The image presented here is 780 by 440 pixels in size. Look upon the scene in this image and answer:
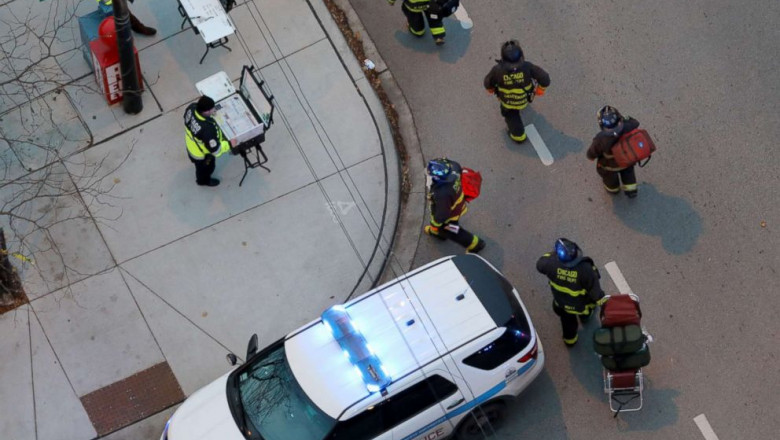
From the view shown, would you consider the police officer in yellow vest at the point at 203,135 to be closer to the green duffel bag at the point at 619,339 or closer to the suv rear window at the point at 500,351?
the suv rear window at the point at 500,351

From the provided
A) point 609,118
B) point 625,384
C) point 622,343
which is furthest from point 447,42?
point 625,384

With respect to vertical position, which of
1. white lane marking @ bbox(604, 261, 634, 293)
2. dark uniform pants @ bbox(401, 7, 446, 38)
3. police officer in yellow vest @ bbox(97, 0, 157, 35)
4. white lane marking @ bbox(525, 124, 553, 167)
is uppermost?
police officer in yellow vest @ bbox(97, 0, 157, 35)

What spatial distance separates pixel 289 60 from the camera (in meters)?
13.0

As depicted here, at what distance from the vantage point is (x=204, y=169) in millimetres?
11891

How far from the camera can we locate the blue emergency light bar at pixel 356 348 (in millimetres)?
9547

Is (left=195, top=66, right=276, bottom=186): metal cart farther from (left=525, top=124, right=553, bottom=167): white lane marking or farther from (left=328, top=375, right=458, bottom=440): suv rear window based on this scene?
(left=328, top=375, right=458, bottom=440): suv rear window

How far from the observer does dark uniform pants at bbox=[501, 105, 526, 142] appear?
1210 cm

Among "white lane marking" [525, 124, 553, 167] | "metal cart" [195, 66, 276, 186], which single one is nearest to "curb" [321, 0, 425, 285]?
"white lane marking" [525, 124, 553, 167]

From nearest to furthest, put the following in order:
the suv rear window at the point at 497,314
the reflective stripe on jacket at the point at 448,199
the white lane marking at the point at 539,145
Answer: the suv rear window at the point at 497,314, the reflective stripe on jacket at the point at 448,199, the white lane marking at the point at 539,145

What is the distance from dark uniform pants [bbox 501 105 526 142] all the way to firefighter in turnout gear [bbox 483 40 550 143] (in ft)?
0.04

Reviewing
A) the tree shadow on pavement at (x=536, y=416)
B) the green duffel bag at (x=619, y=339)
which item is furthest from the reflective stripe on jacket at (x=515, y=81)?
the tree shadow on pavement at (x=536, y=416)

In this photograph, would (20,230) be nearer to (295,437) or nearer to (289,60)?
(289,60)

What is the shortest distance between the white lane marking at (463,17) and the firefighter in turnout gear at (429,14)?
289 mm

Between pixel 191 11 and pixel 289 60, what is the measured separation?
1.34 m
